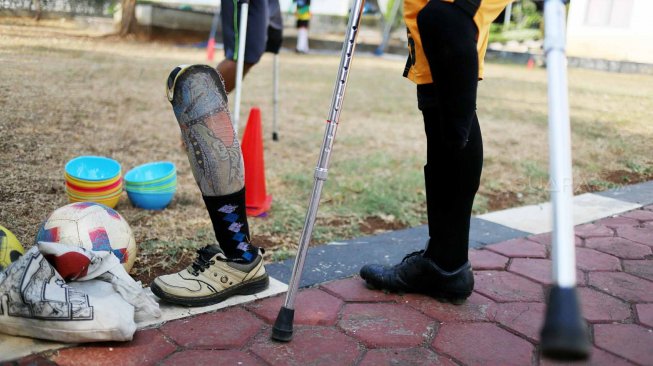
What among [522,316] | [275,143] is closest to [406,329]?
[522,316]

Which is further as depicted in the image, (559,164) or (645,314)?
(645,314)

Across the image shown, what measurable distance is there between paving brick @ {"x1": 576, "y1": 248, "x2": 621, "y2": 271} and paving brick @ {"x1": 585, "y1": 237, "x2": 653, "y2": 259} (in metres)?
0.06

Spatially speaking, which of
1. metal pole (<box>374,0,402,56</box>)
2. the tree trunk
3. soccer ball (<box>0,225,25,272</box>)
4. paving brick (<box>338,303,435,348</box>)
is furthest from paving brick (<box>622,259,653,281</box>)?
metal pole (<box>374,0,402,56</box>)

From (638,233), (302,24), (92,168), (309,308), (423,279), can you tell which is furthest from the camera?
(302,24)

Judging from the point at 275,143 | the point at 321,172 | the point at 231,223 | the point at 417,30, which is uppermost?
the point at 417,30

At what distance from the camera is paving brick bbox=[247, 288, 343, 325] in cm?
208

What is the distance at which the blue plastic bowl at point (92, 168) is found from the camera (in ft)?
9.57

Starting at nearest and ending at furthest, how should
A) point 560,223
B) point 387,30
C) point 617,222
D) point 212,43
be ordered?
point 560,223, point 617,222, point 212,43, point 387,30

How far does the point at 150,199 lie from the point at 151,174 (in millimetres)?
180

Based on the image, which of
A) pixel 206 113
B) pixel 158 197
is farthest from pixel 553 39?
pixel 158 197

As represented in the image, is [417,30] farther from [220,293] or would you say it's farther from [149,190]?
[149,190]

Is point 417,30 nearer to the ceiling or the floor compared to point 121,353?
nearer to the ceiling

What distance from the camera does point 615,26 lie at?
471cm

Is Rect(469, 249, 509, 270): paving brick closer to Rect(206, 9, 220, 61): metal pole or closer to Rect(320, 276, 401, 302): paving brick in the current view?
Rect(320, 276, 401, 302): paving brick
